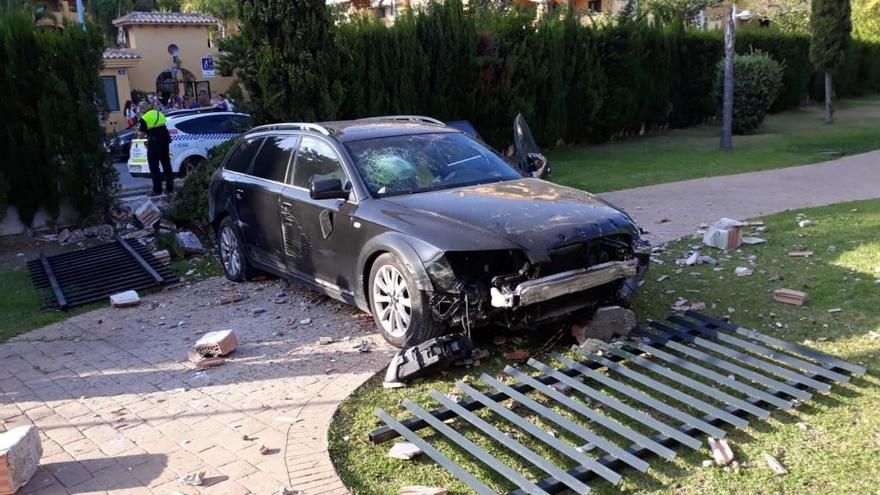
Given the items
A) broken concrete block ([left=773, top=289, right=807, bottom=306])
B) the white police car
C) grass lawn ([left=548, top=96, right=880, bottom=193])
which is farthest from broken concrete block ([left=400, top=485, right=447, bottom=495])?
the white police car

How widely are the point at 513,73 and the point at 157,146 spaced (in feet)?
26.8

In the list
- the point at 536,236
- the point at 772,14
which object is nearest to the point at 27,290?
the point at 536,236

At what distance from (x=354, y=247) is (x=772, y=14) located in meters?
41.4

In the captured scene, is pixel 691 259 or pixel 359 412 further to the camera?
pixel 691 259

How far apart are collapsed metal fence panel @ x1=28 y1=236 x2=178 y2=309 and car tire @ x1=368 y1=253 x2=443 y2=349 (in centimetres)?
358

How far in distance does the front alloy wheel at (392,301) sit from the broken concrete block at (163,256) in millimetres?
4411

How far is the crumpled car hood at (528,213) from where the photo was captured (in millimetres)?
5309

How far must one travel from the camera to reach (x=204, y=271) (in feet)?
29.8

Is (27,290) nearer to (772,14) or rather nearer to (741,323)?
(741,323)

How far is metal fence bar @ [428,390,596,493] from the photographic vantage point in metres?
3.79

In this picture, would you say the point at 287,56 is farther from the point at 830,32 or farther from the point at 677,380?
the point at 830,32

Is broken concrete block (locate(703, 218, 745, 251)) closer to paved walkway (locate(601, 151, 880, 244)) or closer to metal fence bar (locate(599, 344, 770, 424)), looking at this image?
paved walkway (locate(601, 151, 880, 244))

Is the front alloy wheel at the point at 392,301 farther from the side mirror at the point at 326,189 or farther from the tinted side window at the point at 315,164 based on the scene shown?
the tinted side window at the point at 315,164

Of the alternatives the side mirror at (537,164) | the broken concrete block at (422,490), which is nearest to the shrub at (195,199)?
the side mirror at (537,164)
